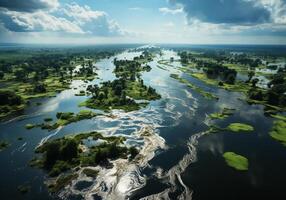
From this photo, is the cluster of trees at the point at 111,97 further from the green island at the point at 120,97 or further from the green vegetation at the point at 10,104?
the green vegetation at the point at 10,104

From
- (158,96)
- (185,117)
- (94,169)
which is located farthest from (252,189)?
(158,96)

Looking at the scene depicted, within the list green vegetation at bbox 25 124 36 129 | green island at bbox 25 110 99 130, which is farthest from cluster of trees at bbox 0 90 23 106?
green vegetation at bbox 25 124 36 129

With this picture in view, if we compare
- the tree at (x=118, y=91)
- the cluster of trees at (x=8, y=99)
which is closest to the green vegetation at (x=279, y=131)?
the tree at (x=118, y=91)

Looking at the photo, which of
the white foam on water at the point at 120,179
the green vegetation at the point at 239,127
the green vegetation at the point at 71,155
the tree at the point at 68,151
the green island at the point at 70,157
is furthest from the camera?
the green vegetation at the point at 239,127

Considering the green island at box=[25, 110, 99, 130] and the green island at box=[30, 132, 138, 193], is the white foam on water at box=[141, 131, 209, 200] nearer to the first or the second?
the green island at box=[30, 132, 138, 193]

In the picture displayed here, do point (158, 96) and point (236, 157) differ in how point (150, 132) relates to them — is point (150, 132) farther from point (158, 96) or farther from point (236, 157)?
point (158, 96)
